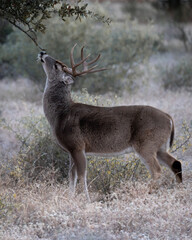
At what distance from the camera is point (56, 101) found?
23.2 ft

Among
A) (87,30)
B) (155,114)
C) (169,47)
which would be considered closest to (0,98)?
(87,30)

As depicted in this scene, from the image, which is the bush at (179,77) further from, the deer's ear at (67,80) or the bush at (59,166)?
the deer's ear at (67,80)

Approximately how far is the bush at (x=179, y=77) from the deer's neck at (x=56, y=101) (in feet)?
26.9

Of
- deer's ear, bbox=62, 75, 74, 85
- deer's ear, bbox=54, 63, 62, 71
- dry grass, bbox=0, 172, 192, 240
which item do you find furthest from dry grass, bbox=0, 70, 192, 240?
deer's ear, bbox=54, 63, 62, 71

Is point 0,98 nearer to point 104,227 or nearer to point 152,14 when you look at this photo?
point 104,227

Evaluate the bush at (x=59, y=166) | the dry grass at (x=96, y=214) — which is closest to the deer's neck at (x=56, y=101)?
the bush at (x=59, y=166)

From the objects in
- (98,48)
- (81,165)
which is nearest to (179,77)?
(98,48)

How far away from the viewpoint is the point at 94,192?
6.66 m

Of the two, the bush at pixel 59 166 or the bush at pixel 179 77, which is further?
the bush at pixel 179 77

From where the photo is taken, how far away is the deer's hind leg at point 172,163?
6.65 meters

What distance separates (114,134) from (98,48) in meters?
7.60

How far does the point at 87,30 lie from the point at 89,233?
1030 centimetres

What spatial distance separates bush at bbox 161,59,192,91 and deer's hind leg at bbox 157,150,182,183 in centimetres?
835

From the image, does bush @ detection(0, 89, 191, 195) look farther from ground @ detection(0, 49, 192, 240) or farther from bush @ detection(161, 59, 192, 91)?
bush @ detection(161, 59, 192, 91)
